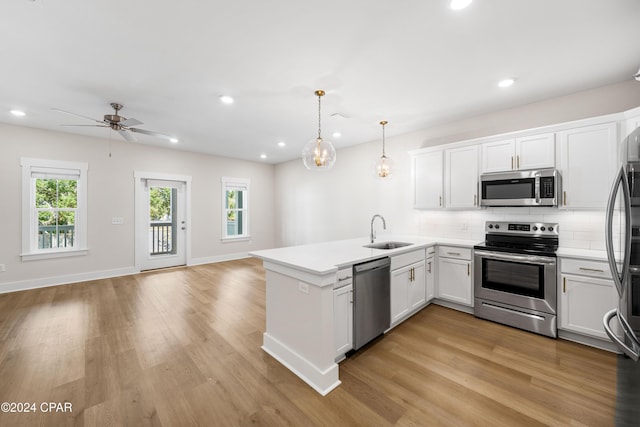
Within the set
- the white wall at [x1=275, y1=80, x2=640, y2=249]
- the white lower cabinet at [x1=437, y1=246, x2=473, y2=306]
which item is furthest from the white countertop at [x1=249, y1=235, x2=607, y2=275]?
the white lower cabinet at [x1=437, y1=246, x2=473, y2=306]

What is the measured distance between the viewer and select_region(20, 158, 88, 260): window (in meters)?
4.38

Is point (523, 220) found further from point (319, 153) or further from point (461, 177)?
point (319, 153)

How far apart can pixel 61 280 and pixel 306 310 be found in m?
5.25

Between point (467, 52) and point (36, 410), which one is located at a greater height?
point (467, 52)

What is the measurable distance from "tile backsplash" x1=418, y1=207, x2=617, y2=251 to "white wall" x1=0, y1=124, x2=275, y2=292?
500 cm


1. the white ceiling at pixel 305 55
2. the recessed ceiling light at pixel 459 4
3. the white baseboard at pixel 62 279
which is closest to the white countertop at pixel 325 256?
the white baseboard at pixel 62 279

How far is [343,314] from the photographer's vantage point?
2230 millimetres

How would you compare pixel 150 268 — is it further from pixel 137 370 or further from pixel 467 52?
pixel 467 52

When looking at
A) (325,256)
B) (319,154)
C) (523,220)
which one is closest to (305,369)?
(325,256)

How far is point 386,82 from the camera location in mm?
2814

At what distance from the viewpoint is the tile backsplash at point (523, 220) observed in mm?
2891

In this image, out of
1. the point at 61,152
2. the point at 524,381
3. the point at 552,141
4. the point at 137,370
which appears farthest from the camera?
the point at 61,152

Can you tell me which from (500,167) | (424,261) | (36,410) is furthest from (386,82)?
(36,410)

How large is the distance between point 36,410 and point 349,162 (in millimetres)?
5227
